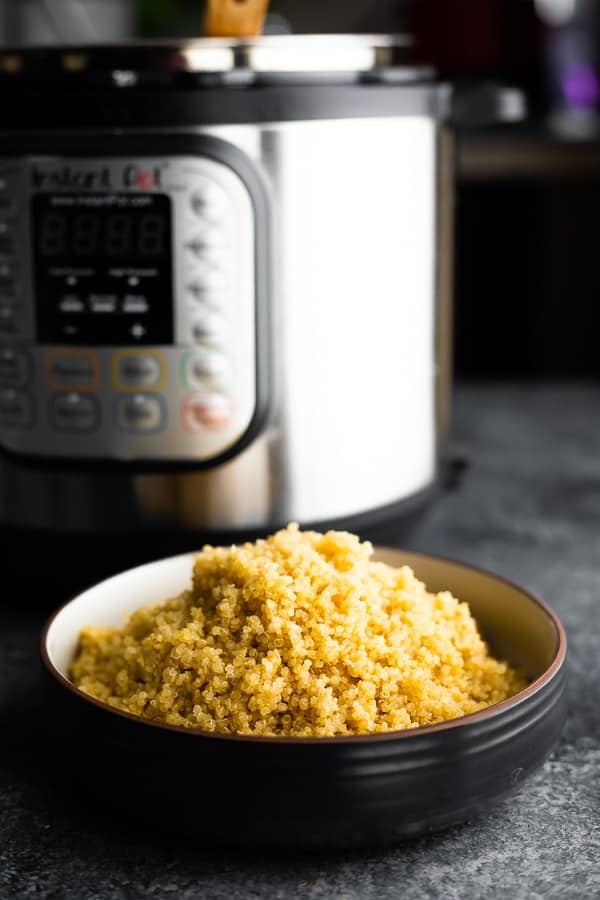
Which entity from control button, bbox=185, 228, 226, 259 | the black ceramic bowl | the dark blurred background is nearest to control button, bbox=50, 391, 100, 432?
control button, bbox=185, 228, 226, 259

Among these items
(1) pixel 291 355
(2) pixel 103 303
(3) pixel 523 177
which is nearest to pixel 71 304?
(2) pixel 103 303

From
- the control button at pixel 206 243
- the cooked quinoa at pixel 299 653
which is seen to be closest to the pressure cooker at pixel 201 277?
the control button at pixel 206 243

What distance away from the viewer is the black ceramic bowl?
441 mm

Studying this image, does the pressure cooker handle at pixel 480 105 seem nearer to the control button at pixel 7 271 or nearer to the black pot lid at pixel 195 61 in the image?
the black pot lid at pixel 195 61

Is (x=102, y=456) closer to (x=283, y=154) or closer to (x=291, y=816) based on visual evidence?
(x=283, y=154)

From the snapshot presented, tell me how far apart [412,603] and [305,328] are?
9.0 inches

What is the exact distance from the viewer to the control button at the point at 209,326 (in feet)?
2.24

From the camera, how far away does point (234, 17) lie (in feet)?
2.45

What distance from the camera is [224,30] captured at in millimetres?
753

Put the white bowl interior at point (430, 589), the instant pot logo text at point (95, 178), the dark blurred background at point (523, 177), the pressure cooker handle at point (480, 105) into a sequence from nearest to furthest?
1. the white bowl interior at point (430, 589)
2. the instant pot logo text at point (95, 178)
3. the pressure cooker handle at point (480, 105)
4. the dark blurred background at point (523, 177)

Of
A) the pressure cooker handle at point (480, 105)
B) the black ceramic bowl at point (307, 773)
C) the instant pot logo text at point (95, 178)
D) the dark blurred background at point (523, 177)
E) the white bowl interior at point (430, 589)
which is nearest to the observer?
the black ceramic bowl at point (307, 773)

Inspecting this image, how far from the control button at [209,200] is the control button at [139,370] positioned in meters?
0.09

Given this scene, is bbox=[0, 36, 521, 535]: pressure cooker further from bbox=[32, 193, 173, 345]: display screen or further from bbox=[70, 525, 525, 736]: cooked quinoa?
bbox=[70, 525, 525, 736]: cooked quinoa

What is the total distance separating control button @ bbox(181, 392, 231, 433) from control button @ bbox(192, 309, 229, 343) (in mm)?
33
